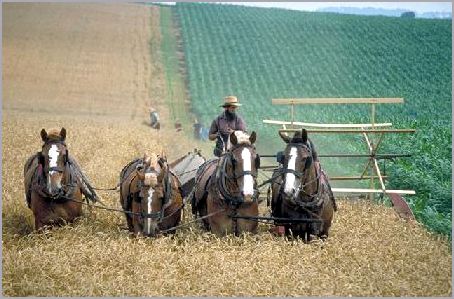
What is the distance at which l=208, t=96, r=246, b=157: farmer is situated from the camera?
424 inches

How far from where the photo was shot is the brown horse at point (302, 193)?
8.83 meters

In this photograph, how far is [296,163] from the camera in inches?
348

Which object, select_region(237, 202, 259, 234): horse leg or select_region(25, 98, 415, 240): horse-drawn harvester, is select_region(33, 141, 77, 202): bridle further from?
select_region(237, 202, 259, 234): horse leg

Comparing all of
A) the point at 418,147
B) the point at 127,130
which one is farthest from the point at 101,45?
the point at 418,147

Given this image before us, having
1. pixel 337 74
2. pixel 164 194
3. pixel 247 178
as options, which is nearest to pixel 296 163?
pixel 247 178

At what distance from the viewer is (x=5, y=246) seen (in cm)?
943

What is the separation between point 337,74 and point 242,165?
2669cm

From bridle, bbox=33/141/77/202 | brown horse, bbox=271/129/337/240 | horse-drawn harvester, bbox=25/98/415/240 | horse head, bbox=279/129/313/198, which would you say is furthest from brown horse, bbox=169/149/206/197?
horse head, bbox=279/129/313/198

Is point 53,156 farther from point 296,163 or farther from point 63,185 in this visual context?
point 296,163

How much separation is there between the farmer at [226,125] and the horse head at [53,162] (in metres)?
2.37

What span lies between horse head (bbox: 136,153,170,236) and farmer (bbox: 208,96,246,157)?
1685mm

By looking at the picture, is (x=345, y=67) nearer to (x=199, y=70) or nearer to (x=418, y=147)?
(x=199, y=70)

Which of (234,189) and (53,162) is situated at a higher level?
(53,162)

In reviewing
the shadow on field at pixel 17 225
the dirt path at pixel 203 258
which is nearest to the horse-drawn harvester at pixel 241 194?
the dirt path at pixel 203 258
